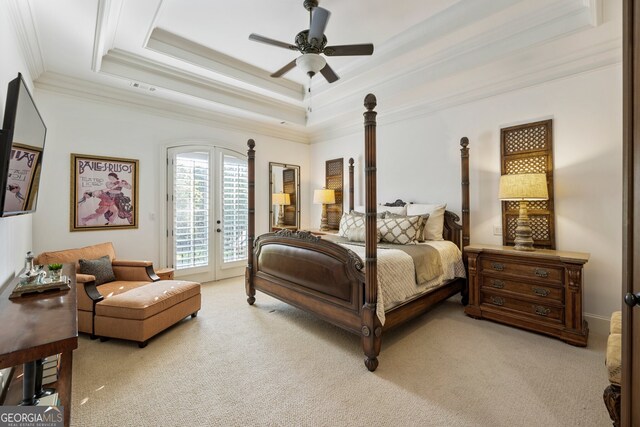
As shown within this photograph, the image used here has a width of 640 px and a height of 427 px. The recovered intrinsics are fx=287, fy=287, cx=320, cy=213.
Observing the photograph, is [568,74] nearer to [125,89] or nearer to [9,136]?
[9,136]

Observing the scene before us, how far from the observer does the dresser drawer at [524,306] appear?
107 inches

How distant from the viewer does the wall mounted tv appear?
161 cm

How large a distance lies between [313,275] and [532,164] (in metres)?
2.82

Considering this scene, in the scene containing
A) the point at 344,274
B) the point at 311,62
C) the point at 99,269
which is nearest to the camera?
the point at 344,274

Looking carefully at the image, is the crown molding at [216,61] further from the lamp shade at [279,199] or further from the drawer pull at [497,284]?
the drawer pull at [497,284]

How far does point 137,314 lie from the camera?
2.54m

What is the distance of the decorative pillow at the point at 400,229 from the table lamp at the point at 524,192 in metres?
0.97

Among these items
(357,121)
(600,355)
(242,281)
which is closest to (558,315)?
(600,355)

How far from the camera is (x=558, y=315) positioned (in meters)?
2.69

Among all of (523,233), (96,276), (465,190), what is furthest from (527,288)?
(96,276)

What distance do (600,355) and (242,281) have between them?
14.4 ft

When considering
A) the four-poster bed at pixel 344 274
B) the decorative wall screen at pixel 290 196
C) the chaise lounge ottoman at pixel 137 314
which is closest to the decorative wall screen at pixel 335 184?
the decorative wall screen at pixel 290 196

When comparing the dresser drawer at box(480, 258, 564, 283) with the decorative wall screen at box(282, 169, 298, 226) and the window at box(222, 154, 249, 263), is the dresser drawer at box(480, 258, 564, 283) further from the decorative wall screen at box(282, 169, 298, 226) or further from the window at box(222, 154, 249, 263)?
the decorative wall screen at box(282, 169, 298, 226)

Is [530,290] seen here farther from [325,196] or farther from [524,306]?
[325,196]
